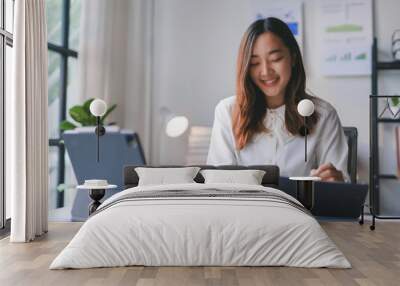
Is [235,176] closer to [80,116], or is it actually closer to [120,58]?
[80,116]

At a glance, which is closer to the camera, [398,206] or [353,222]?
[353,222]

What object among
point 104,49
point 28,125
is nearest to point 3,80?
point 28,125

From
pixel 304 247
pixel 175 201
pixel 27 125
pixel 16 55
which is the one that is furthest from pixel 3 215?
pixel 304 247

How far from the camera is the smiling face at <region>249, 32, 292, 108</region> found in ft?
21.4

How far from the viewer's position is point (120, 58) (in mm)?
6871

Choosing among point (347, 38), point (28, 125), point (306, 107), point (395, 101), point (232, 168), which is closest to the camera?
point (28, 125)

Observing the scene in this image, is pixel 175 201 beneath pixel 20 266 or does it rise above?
above

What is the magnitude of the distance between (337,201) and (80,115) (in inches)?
126

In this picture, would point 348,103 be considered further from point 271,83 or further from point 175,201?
point 175,201

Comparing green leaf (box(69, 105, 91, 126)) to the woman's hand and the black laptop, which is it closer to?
the black laptop

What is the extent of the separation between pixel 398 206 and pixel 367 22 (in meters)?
2.27

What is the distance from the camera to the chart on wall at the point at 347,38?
6613 mm

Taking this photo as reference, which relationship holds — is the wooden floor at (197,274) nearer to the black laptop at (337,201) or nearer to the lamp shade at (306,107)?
the black laptop at (337,201)

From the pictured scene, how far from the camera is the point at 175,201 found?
399cm
